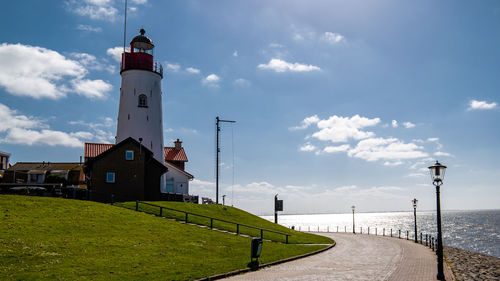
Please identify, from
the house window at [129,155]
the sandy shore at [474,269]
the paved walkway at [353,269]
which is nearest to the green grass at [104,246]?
the paved walkway at [353,269]

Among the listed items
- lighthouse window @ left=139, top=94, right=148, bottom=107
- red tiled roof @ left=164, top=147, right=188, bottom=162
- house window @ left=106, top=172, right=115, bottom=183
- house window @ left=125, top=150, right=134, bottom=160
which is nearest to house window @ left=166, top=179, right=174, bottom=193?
red tiled roof @ left=164, top=147, right=188, bottom=162

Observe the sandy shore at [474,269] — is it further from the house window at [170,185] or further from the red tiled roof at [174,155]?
the red tiled roof at [174,155]

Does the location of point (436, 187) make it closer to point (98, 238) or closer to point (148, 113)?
point (98, 238)

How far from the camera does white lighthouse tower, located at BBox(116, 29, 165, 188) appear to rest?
46.4 m

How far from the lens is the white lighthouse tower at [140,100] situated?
152 feet

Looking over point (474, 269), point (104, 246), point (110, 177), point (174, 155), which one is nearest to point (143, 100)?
point (110, 177)

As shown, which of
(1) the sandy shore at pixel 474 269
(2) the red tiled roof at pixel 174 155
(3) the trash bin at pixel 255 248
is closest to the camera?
(3) the trash bin at pixel 255 248

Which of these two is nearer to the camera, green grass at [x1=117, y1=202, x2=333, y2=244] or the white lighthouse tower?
green grass at [x1=117, y1=202, x2=333, y2=244]

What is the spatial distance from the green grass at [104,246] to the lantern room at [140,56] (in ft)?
70.3

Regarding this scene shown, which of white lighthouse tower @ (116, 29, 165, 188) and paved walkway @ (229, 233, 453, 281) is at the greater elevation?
white lighthouse tower @ (116, 29, 165, 188)

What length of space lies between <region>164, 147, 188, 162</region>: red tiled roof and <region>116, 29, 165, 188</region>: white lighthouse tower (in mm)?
10942

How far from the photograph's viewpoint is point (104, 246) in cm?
1970

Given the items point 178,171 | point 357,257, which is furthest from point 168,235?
point 178,171

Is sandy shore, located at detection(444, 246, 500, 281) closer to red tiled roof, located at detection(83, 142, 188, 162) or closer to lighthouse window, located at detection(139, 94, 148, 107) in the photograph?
lighthouse window, located at detection(139, 94, 148, 107)
